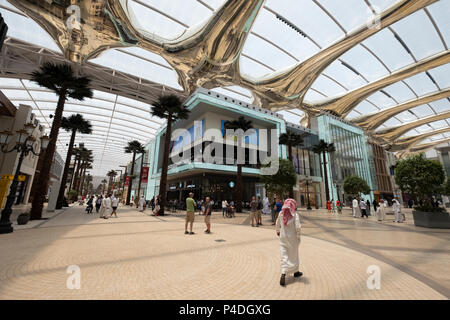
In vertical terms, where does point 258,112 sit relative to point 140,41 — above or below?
below

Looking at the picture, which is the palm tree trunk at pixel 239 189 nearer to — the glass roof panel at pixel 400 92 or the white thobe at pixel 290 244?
the white thobe at pixel 290 244

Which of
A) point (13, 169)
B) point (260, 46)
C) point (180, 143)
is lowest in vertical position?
point (13, 169)

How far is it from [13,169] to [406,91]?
62.8 m

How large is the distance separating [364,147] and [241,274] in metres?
57.8

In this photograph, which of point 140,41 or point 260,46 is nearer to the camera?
point 140,41

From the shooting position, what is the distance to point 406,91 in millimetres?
38406

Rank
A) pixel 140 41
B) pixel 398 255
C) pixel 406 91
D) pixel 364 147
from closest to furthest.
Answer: pixel 398 255 → pixel 140 41 → pixel 406 91 → pixel 364 147

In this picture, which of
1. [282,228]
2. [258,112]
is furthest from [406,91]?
[282,228]

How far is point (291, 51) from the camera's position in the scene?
27.7 m

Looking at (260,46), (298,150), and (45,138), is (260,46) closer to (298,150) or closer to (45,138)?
(298,150)

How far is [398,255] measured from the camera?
5254mm

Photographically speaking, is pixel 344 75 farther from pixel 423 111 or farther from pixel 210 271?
pixel 210 271

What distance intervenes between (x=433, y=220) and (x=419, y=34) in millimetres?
29438
